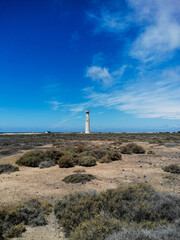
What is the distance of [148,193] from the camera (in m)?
5.53

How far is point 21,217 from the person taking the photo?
4832mm

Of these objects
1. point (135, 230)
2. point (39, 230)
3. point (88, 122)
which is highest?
point (88, 122)

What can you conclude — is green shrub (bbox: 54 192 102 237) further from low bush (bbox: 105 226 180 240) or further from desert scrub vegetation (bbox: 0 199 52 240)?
low bush (bbox: 105 226 180 240)

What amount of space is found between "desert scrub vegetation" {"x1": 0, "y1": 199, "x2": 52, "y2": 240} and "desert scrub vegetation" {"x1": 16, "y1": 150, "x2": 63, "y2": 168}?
7.30 m

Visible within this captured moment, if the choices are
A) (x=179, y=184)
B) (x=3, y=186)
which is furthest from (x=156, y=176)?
(x=3, y=186)

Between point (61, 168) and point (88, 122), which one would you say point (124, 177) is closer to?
point (61, 168)

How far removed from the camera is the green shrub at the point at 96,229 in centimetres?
362

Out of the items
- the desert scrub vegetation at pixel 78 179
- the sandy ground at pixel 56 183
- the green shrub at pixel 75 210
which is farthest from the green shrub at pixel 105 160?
the green shrub at pixel 75 210

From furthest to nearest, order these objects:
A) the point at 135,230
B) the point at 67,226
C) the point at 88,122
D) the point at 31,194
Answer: the point at 88,122, the point at 31,194, the point at 67,226, the point at 135,230

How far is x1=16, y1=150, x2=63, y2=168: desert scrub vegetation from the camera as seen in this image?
1281 centimetres

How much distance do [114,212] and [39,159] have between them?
992 cm

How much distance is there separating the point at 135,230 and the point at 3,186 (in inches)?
265

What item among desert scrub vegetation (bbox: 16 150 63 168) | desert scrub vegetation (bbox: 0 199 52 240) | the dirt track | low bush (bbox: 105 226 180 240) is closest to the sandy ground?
the dirt track

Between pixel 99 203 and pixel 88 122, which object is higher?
pixel 88 122
